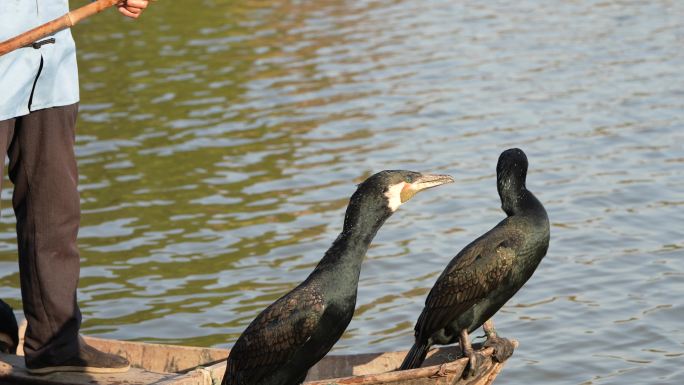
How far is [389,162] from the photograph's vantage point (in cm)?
1327

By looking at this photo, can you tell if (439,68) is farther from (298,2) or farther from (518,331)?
(518,331)

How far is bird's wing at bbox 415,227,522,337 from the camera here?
6.68m

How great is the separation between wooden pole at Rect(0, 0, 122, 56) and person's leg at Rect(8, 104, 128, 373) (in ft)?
1.98

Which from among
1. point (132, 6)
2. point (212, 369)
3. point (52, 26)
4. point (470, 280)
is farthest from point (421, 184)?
point (52, 26)

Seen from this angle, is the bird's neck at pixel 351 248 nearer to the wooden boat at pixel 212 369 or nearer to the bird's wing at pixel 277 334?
the bird's wing at pixel 277 334

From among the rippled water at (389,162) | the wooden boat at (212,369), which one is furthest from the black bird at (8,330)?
the rippled water at (389,162)

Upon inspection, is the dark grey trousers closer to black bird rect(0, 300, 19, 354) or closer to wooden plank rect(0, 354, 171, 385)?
wooden plank rect(0, 354, 171, 385)

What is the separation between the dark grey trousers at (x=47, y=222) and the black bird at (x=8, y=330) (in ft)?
2.17

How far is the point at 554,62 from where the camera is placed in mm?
17359

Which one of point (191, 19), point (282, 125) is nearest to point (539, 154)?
point (282, 125)

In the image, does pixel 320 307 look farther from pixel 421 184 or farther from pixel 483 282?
pixel 483 282

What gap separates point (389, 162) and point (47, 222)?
6.90 meters

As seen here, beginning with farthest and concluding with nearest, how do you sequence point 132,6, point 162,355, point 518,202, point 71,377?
point 162,355
point 518,202
point 71,377
point 132,6

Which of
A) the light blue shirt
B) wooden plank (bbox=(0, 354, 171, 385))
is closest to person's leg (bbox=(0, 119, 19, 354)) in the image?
wooden plank (bbox=(0, 354, 171, 385))
